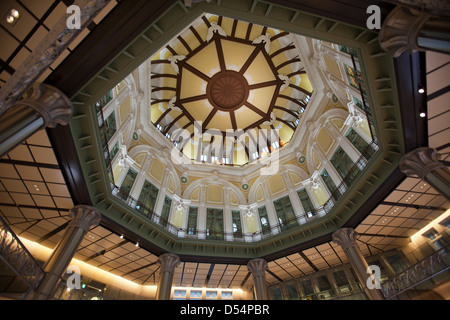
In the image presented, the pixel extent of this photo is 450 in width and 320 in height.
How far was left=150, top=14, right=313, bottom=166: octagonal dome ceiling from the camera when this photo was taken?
1991 centimetres

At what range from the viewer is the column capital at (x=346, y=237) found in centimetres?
1422

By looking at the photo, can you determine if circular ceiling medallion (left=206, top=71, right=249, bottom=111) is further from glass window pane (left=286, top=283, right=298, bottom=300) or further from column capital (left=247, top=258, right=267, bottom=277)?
glass window pane (left=286, top=283, right=298, bottom=300)

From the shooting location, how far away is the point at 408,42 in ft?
22.5

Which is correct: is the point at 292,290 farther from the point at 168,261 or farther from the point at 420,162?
the point at 420,162

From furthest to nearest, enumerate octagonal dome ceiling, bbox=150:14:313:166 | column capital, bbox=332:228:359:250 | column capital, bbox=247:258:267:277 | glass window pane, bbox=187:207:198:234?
octagonal dome ceiling, bbox=150:14:313:166 → glass window pane, bbox=187:207:198:234 → column capital, bbox=247:258:267:277 → column capital, bbox=332:228:359:250

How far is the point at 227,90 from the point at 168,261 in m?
15.5

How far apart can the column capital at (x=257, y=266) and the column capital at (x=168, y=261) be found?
487cm

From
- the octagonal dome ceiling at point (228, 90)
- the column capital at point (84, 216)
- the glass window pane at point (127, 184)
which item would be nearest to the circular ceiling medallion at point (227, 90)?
the octagonal dome ceiling at point (228, 90)

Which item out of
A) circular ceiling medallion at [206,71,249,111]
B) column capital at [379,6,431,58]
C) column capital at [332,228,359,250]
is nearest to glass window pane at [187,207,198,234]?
column capital at [332,228,359,250]

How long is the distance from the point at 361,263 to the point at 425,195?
536 cm

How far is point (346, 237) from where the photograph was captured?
A: 1441 centimetres

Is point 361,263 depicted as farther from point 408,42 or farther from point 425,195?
point 408,42

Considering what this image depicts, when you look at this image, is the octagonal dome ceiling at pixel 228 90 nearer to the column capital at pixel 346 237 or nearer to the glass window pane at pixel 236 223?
the glass window pane at pixel 236 223
